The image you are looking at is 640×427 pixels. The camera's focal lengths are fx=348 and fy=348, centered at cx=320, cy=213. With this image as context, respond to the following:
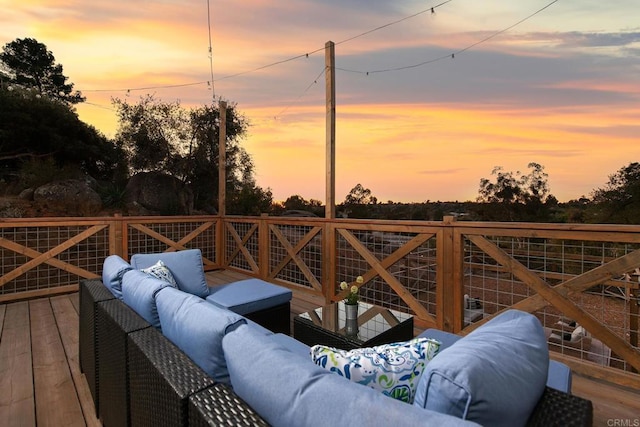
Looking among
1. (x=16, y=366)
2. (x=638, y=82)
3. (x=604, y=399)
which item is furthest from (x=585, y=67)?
(x=16, y=366)

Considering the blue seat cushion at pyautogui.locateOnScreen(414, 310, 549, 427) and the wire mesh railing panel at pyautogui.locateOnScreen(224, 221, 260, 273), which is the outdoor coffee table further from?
the wire mesh railing panel at pyautogui.locateOnScreen(224, 221, 260, 273)

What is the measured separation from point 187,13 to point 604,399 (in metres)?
6.31

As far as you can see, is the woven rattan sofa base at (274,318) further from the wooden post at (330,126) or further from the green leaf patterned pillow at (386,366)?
the green leaf patterned pillow at (386,366)

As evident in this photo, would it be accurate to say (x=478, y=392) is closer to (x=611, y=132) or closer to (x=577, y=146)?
(x=611, y=132)

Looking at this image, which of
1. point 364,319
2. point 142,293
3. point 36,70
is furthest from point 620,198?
point 36,70

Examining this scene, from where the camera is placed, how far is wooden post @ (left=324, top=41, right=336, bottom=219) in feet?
13.2

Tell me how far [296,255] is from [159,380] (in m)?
3.60

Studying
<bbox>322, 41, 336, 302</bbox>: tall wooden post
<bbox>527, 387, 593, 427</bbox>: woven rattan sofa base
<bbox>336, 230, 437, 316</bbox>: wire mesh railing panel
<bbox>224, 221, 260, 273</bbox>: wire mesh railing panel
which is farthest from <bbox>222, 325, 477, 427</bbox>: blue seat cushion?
<bbox>224, 221, 260, 273</bbox>: wire mesh railing panel

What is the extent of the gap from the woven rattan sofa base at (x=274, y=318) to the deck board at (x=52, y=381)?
1.21 meters

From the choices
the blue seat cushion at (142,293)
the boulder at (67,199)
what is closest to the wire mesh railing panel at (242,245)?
the blue seat cushion at (142,293)

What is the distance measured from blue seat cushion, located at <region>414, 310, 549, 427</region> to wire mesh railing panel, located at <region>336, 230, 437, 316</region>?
2.31 metres

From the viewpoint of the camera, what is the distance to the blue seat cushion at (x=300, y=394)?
640mm

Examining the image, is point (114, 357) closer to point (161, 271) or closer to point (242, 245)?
point (161, 271)

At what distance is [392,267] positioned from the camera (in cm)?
367
